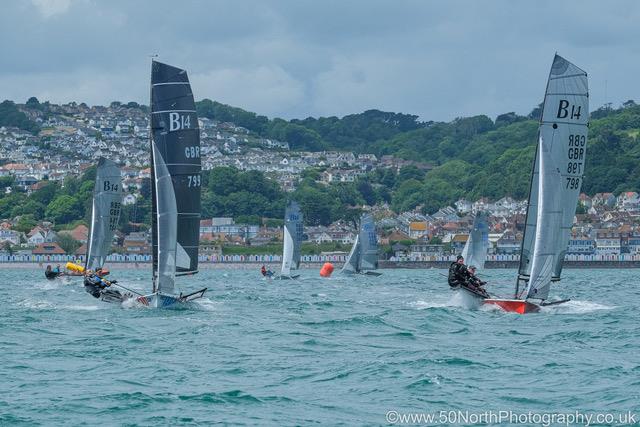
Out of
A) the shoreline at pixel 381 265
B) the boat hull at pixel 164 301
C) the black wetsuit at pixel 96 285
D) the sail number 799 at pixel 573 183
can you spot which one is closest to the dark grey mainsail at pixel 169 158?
the boat hull at pixel 164 301

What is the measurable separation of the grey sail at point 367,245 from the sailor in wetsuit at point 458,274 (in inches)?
1933

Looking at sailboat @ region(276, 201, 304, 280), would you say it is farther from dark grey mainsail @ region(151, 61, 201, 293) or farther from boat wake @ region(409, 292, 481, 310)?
dark grey mainsail @ region(151, 61, 201, 293)

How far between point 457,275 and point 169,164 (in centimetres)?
779

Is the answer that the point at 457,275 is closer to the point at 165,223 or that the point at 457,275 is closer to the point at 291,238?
the point at 165,223

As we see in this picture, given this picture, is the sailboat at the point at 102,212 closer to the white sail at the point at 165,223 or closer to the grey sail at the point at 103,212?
the grey sail at the point at 103,212

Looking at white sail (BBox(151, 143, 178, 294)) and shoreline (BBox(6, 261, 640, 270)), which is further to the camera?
shoreline (BBox(6, 261, 640, 270))

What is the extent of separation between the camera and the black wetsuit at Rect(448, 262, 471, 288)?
36.4m

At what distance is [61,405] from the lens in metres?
20.6

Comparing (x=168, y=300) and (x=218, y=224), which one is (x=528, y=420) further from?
(x=218, y=224)

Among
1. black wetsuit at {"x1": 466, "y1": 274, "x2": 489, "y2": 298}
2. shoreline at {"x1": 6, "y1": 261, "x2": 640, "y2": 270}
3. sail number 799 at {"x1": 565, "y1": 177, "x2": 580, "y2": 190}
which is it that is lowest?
shoreline at {"x1": 6, "y1": 261, "x2": 640, "y2": 270}

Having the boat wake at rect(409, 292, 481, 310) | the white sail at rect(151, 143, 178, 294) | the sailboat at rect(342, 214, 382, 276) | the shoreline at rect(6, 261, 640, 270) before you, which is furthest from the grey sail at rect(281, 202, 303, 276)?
the shoreline at rect(6, 261, 640, 270)

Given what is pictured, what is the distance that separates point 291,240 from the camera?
8012 centimetres

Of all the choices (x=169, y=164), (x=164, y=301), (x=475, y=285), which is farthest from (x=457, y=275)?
(x=169, y=164)

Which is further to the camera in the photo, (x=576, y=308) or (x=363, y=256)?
(x=363, y=256)
